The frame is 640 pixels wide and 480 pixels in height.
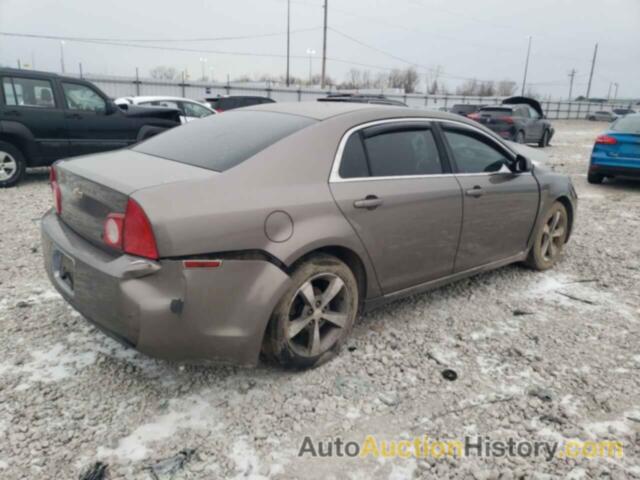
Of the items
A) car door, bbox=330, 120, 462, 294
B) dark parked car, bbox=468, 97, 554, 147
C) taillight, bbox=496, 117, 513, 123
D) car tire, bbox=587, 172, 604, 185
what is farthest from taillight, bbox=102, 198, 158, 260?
taillight, bbox=496, 117, 513, 123

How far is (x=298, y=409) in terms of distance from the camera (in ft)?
8.70

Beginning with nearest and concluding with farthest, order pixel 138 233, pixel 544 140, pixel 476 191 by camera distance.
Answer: pixel 138 233
pixel 476 191
pixel 544 140

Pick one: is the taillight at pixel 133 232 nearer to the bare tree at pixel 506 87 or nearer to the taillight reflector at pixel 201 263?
the taillight reflector at pixel 201 263

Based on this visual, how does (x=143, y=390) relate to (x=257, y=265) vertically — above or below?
below

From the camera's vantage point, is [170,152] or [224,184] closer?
A: [224,184]

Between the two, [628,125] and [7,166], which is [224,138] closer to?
[7,166]

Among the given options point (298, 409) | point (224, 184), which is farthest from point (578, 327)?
point (224, 184)

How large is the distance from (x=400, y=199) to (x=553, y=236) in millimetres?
2537

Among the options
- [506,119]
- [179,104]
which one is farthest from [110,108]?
[506,119]

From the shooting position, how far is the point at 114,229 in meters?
2.39

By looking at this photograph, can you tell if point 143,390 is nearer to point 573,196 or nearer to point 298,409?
point 298,409

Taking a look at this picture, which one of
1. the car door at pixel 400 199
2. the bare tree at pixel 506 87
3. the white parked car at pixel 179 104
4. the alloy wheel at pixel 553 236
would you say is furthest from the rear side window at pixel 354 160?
the bare tree at pixel 506 87

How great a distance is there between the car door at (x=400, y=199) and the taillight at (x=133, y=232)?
3.58 ft

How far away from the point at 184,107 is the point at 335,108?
10.3 metres
